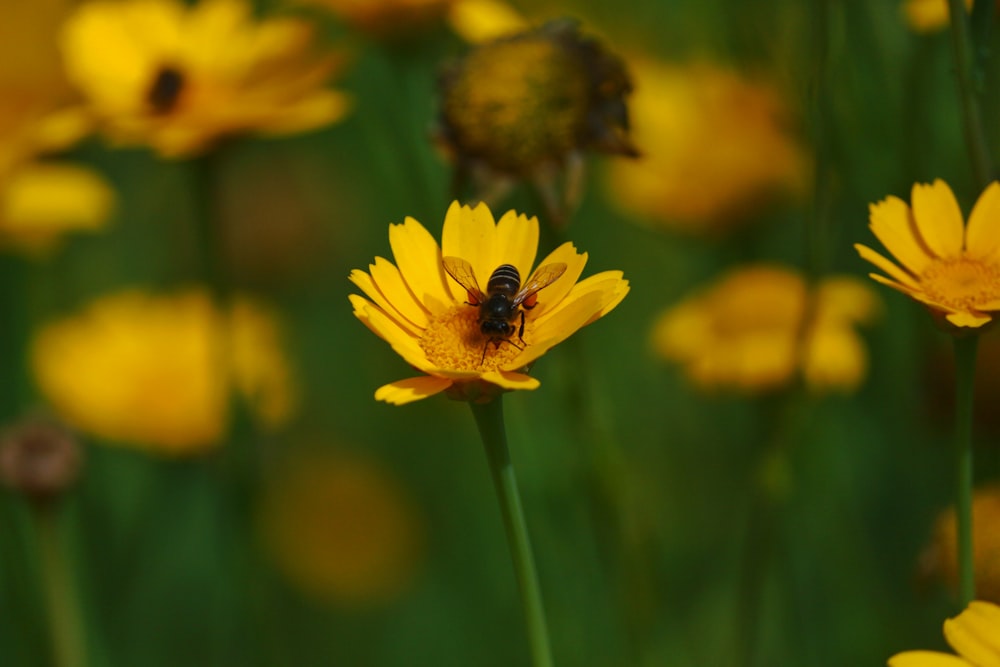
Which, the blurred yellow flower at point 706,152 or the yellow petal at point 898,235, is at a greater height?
the blurred yellow flower at point 706,152

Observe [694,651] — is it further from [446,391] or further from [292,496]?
[292,496]

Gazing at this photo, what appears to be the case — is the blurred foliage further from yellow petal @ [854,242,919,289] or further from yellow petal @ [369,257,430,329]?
yellow petal @ [369,257,430,329]

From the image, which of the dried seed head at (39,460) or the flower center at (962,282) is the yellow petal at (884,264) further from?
the dried seed head at (39,460)

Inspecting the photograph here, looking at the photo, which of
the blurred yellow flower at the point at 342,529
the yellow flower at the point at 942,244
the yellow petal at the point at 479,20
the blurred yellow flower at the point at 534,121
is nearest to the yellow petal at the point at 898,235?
the yellow flower at the point at 942,244

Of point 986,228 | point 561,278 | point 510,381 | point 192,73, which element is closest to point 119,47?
point 192,73

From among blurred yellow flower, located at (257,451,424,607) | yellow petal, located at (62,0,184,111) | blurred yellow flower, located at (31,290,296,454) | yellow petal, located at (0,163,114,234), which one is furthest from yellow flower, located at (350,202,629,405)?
blurred yellow flower, located at (257,451,424,607)

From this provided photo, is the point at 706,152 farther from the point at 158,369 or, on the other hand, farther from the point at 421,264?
the point at 421,264
